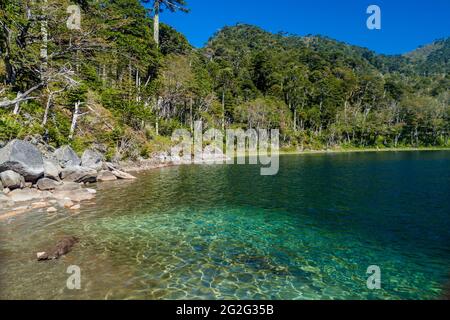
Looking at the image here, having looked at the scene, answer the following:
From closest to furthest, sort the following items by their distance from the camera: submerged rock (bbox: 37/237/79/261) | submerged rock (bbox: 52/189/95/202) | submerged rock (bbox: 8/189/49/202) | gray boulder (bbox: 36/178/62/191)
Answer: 1. submerged rock (bbox: 37/237/79/261)
2. submerged rock (bbox: 8/189/49/202)
3. submerged rock (bbox: 52/189/95/202)
4. gray boulder (bbox: 36/178/62/191)

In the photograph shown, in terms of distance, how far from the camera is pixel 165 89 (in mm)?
66750

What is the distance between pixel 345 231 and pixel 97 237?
12.9 m

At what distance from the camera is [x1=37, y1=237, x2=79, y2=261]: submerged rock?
1178 cm

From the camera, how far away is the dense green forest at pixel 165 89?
29.1 metres

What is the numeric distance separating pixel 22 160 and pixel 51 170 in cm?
358

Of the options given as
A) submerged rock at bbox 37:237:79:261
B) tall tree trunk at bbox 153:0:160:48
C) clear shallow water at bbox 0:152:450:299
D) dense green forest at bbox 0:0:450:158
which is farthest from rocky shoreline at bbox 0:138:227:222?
tall tree trunk at bbox 153:0:160:48

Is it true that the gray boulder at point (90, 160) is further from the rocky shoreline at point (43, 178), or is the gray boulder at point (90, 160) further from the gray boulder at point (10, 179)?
the gray boulder at point (10, 179)

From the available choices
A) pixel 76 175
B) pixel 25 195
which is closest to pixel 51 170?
pixel 76 175

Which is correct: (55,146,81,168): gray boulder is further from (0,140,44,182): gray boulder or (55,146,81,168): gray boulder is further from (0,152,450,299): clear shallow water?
(0,152,450,299): clear shallow water

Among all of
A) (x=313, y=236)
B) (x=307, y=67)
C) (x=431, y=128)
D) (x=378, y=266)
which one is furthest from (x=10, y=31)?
(x=431, y=128)

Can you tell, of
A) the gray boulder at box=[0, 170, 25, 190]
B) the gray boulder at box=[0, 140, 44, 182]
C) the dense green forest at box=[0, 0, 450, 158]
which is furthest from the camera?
the dense green forest at box=[0, 0, 450, 158]

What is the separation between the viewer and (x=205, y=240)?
14711 millimetres

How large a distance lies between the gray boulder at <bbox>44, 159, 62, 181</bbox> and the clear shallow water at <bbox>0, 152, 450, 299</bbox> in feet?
17.2

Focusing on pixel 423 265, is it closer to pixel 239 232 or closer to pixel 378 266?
pixel 378 266
